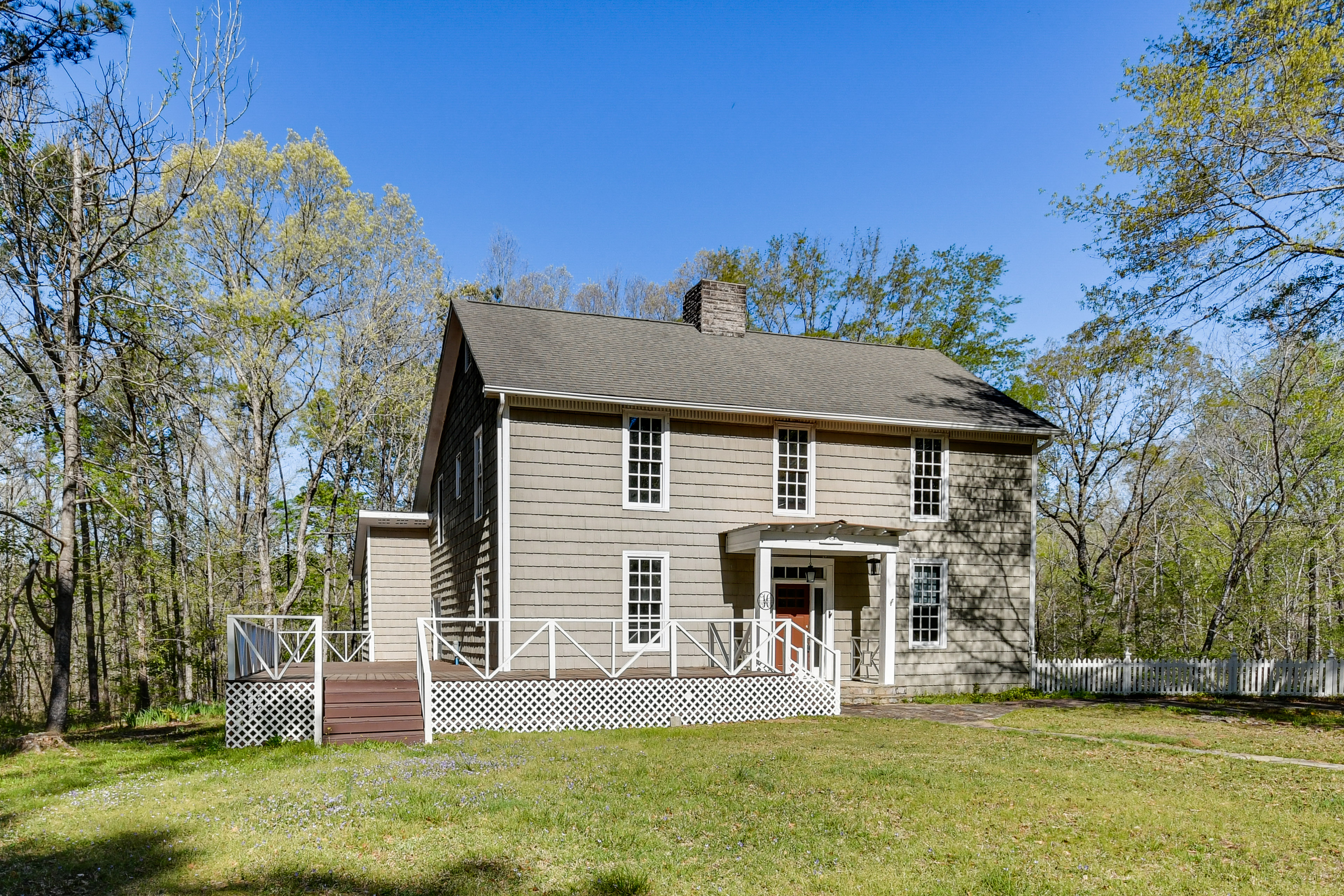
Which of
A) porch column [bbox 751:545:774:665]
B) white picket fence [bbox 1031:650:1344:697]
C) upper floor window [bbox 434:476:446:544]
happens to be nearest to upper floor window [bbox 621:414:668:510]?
porch column [bbox 751:545:774:665]

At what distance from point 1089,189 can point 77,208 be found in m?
17.5

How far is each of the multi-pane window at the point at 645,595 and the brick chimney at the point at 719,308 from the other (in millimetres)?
6242

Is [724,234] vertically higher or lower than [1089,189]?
higher

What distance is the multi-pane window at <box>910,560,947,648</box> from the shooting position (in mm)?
16984

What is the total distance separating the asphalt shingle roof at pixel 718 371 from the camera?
1519 cm

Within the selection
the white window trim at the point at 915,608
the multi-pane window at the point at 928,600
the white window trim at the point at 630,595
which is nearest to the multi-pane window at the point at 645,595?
the white window trim at the point at 630,595

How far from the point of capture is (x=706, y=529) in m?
15.6

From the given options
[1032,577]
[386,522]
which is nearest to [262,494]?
[386,522]

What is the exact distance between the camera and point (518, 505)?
14.3 metres

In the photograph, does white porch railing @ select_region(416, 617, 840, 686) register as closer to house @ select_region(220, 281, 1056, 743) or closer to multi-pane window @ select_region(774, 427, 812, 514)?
house @ select_region(220, 281, 1056, 743)

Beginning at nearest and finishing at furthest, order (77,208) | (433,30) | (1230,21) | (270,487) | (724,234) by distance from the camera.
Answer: (77,208) < (1230,21) < (433,30) < (270,487) < (724,234)

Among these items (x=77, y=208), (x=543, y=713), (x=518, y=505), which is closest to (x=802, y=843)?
(x=543, y=713)

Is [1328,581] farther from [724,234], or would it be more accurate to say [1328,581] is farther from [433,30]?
[433,30]

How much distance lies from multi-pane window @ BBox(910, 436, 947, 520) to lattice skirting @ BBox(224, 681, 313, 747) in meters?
11.5
